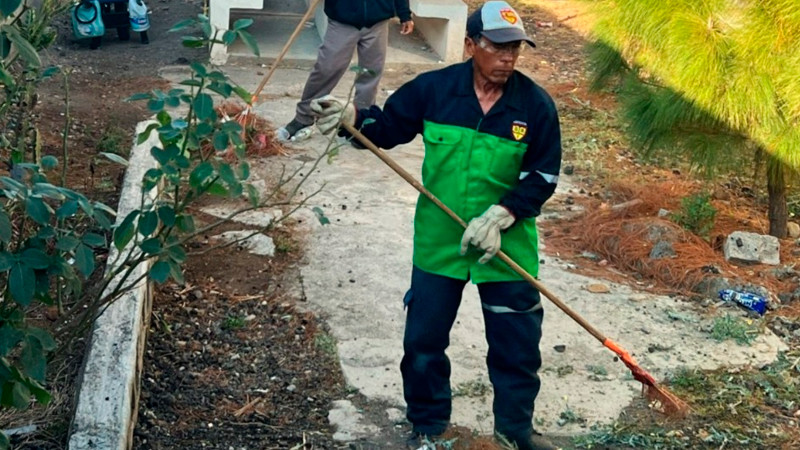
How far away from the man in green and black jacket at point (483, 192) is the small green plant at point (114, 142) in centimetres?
313

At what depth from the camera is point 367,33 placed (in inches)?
284

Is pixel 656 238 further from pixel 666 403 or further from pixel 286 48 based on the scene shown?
pixel 286 48

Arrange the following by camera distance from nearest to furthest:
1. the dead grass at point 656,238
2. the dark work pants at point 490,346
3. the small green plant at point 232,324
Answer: the dark work pants at point 490,346 → the small green plant at point 232,324 → the dead grass at point 656,238

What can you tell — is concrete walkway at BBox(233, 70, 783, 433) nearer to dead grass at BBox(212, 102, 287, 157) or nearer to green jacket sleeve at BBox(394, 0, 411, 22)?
dead grass at BBox(212, 102, 287, 157)

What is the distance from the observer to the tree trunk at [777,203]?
234 inches

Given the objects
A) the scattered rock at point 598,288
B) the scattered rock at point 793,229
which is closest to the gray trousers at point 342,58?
the scattered rock at point 598,288

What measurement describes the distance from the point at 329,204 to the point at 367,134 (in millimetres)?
2364

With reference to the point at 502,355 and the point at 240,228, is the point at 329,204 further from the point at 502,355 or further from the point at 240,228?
the point at 502,355

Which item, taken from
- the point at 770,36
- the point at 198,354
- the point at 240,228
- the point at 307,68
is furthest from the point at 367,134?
the point at 307,68

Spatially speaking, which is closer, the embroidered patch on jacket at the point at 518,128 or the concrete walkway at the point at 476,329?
the embroidered patch on jacket at the point at 518,128

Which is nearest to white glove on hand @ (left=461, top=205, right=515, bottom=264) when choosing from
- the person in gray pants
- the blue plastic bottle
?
the blue plastic bottle

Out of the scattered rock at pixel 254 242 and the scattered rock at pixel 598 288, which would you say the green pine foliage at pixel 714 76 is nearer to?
the scattered rock at pixel 598 288

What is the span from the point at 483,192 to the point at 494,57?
1.53 feet

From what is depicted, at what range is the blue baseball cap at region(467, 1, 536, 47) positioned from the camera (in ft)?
11.9
